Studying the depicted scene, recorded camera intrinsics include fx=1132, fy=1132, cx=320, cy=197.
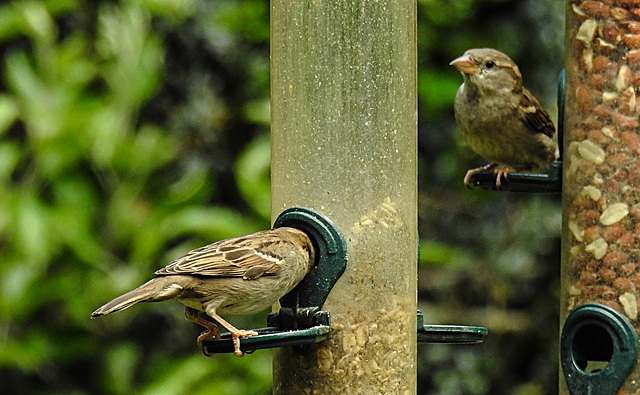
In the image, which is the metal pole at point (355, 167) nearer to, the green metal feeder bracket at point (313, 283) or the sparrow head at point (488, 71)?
the green metal feeder bracket at point (313, 283)

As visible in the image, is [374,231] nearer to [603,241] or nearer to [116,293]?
[603,241]

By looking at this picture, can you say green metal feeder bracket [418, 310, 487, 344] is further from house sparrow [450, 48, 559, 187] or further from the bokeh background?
the bokeh background

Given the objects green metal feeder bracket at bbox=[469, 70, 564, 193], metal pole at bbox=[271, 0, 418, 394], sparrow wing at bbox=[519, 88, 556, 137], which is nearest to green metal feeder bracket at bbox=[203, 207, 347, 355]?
metal pole at bbox=[271, 0, 418, 394]

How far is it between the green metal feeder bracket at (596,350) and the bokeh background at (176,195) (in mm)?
2327

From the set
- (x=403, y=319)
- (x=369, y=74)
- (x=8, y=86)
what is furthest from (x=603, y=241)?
(x=8, y=86)

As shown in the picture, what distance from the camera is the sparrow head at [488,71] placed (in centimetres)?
554

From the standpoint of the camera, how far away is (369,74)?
4164 millimetres

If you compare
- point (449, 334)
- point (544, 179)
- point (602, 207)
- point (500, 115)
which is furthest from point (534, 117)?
point (449, 334)

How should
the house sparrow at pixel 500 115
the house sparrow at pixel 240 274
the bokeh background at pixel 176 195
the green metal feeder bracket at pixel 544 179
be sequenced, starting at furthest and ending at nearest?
the bokeh background at pixel 176 195, the house sparrow at pixel 500 115, the green metal feeder bracket at pixel 544 179, the house sparrow at pixel 240 274

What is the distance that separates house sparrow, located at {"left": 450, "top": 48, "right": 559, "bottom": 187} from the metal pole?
132 cm

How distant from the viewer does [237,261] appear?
4.11 meters

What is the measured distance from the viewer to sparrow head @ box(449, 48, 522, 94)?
18.2 feet

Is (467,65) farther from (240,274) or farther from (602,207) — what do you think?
(240,274)

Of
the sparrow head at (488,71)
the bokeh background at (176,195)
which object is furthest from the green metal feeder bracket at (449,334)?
the bokeh background at (176,195)
